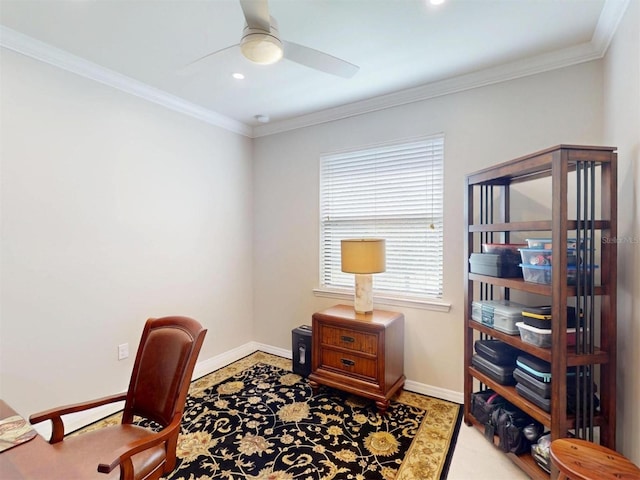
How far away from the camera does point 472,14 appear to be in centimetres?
185

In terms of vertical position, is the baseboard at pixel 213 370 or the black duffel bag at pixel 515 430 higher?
the black duffel bag at pixel 515 430

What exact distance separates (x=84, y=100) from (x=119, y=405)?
2.42m

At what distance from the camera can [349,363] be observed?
2729 mm

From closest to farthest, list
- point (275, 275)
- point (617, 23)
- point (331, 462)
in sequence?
1. point (617, 23)
2. point (331, 462)
3. point (275, 275)

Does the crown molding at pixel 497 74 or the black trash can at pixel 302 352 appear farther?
the black trash can at pixel 302 352

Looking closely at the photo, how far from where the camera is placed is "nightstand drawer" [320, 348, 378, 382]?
103 inches

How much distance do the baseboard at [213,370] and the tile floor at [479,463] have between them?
561 mm

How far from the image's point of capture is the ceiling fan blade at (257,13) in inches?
50.4

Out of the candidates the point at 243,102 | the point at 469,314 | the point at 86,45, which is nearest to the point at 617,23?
the point at 469,314

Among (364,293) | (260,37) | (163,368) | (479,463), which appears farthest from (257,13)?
(479,463)

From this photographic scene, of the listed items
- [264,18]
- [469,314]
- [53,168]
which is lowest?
[469,314]

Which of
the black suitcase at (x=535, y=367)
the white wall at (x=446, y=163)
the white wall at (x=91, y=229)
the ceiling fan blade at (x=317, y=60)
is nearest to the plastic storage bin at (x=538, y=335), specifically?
the black suitcase at (x=535, y=367)

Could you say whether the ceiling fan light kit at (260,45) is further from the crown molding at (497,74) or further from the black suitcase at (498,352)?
the black suitcase at (498,352)

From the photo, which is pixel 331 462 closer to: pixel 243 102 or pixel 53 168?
pixel 53 168
